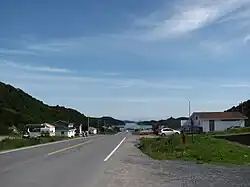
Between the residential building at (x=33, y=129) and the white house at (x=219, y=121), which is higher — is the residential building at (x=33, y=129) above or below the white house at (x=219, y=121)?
below

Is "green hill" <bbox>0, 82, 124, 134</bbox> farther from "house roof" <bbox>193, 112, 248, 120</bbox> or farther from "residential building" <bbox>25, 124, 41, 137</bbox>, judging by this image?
"house roof" <bbox>193, 112, 248, 120</bbox>

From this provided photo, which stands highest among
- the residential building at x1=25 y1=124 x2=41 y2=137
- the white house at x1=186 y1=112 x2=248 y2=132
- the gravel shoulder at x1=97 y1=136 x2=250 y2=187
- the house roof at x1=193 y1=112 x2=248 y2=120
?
the house roof at x1=193 y1=112 x2=248 y2=120

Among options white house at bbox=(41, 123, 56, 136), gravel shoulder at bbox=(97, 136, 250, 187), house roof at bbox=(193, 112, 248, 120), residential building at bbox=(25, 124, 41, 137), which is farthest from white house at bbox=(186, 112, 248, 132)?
gravel shoulder at bbox=(97, 136, 250, 187)

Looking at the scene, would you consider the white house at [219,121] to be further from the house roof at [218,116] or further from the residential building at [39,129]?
the residential building at [39,129]

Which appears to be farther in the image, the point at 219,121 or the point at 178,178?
the point at 219,121

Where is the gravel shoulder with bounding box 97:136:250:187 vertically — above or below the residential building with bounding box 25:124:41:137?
below

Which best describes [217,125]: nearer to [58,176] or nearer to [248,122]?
[248,122]

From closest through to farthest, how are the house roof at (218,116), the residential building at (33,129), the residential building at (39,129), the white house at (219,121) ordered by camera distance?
the white house at (219,121) < the house roof at (218,116) < the residential building at (33,129) < the residential building at (39,129)

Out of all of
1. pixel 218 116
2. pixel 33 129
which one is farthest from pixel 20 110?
pixel 218 116

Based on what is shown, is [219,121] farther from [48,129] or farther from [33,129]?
[33,129]

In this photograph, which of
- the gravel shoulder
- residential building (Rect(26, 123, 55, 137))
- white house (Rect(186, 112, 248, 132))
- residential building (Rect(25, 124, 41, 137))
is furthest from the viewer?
residential building (Rect(26, 123, 55, 137))

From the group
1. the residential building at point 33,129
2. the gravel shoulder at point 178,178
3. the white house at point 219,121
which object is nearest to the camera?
the gravel shoulder at point 178,178

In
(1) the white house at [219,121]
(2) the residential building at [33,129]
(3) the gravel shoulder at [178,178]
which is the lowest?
(3) the gravel shoulder at [178,178]

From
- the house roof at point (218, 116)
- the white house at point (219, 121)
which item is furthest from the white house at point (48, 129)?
the white house at point (219, 121)
